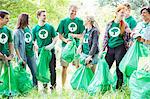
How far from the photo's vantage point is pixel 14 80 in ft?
19.0

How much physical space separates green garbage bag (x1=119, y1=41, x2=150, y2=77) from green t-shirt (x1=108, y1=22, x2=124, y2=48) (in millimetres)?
365

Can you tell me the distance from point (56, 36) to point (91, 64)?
753 millimetres

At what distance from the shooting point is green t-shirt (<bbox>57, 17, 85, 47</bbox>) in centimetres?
643

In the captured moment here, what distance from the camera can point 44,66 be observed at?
6.25 m

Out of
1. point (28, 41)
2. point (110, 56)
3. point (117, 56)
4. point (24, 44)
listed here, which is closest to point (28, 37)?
point (28, 41)

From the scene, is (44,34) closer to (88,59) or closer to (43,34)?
(43,34)

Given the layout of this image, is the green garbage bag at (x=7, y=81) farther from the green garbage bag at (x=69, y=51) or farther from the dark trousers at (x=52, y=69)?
the green garbage bag at (x=69, y=51)

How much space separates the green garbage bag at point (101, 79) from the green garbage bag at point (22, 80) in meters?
0.99

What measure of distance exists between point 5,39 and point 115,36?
1678 millimetres

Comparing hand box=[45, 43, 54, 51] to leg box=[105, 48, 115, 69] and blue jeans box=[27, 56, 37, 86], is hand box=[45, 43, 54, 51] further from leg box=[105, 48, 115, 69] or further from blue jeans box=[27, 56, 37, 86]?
leg box=[105, 48, 115, 69]

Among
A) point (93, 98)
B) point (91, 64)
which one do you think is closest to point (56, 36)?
point (91, 64)

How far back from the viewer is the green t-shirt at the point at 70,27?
6.43 meters

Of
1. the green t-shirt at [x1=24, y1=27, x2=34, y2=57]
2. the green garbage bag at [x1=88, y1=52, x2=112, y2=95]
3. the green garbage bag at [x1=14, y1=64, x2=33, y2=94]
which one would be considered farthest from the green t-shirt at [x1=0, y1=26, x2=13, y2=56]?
the green garbage bag at [x1=88, y1=52, x2=112, y2=95]

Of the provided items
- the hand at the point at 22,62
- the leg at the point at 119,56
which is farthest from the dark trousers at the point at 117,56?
the hand at the point at 22,62
